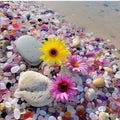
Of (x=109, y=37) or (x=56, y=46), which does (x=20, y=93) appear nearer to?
(x=56, y=46)

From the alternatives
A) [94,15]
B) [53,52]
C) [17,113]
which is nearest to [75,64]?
[53,52]

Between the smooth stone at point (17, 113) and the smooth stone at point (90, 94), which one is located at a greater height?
the smooth stone at point (90, 94)

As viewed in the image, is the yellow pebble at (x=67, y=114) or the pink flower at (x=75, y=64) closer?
the yellow pebble at (x=67, y=114)

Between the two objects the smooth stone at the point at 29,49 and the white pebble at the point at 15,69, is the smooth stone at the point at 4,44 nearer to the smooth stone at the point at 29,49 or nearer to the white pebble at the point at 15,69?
the smooth stone at the point at 29,49

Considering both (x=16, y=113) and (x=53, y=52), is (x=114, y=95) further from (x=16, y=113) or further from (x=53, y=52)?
(x=16, y=113)

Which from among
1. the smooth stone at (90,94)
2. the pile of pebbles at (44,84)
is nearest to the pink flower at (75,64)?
the pile of pebbles at (44,84)

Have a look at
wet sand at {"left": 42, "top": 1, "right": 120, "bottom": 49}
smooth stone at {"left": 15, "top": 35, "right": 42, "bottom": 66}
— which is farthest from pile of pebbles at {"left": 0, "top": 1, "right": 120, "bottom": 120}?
wet sand at {"left": 42, "top": 1, "right": 120, "bottom": 49}
